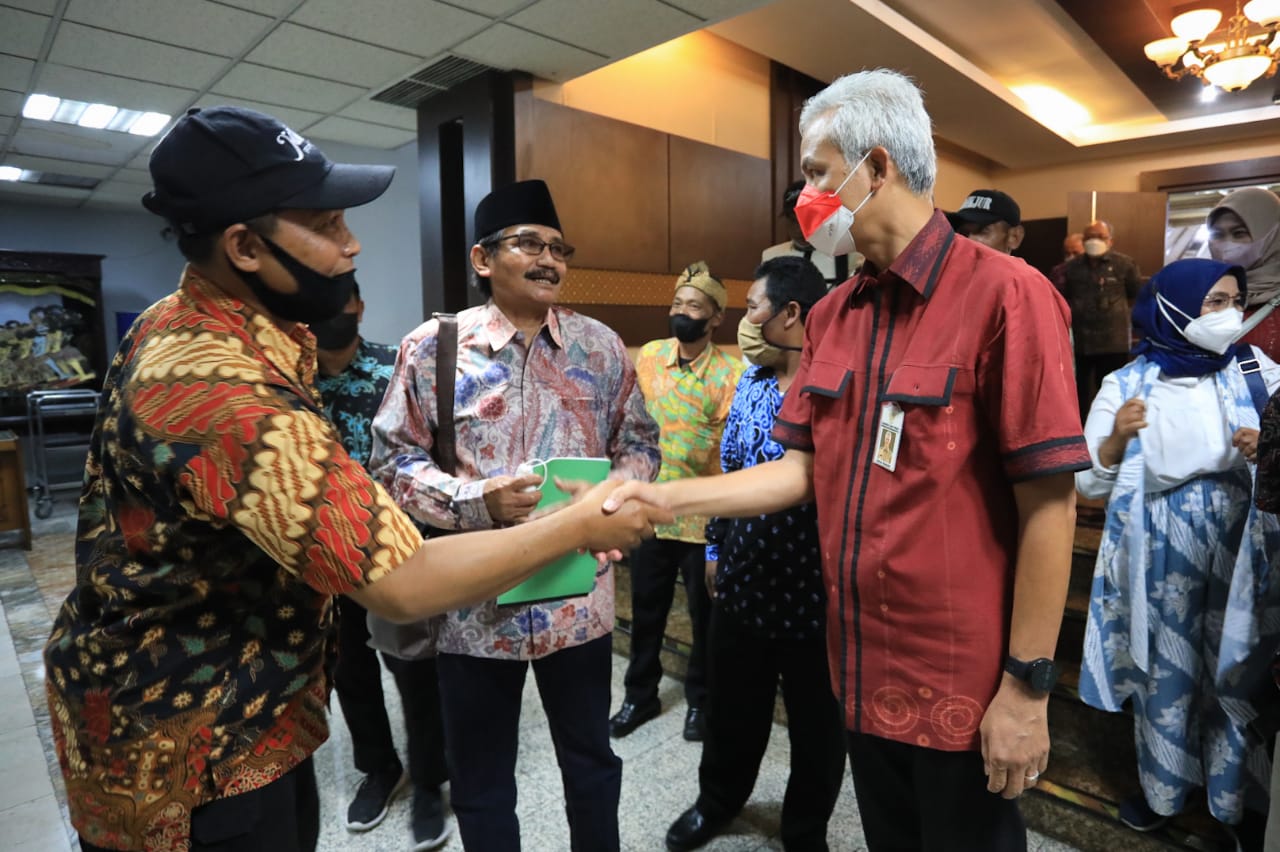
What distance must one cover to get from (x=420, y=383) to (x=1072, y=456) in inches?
49.4

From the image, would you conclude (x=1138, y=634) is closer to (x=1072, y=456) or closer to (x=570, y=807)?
(x=1072, y=456)

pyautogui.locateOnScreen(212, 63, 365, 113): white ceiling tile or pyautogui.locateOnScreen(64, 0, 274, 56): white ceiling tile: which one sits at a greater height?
pyautogui.locateOnScreen(212, 63, 365, 113): white ceiling tile

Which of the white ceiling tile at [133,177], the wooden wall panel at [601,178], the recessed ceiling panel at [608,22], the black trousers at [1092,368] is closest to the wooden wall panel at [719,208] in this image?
the wooden wall panel at [601,178]

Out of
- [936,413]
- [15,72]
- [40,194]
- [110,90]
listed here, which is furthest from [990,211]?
[40,194]

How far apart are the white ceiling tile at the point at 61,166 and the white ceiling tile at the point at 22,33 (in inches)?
114

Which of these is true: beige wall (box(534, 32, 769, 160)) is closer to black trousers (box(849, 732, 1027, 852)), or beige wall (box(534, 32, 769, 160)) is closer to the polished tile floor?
the polished tile floor

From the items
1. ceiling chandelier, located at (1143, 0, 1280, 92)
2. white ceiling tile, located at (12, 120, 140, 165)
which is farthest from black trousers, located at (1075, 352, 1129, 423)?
white ceiling tile, located at (12, 120, 140, 165)

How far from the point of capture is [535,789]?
2367 mm

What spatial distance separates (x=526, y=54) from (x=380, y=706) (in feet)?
10.6

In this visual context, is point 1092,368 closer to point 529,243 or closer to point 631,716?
point 631,716

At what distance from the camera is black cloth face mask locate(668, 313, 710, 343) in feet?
9.27

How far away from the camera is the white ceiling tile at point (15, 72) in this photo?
152 inches

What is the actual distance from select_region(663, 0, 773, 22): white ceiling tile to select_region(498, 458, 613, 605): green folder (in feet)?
9.13

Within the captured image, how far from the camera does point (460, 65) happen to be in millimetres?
3947
